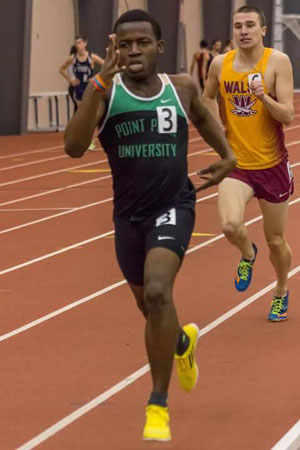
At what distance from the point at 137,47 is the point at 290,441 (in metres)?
1.94

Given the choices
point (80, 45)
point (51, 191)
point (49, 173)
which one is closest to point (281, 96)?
point (51, 191)

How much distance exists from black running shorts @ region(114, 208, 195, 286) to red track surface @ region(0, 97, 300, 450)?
2.53ft

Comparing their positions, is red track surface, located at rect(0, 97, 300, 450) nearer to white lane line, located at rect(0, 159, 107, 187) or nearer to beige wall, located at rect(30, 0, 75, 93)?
white lane line, located at rect(0, 159, 107, 187)

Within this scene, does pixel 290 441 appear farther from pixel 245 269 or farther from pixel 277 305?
pixel 245 269

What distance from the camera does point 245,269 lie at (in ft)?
29.6

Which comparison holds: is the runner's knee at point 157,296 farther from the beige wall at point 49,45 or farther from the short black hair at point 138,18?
the beige wall at point 49,45

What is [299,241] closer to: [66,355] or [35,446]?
[66,355]

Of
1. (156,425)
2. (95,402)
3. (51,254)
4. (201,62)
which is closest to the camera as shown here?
(156,425)

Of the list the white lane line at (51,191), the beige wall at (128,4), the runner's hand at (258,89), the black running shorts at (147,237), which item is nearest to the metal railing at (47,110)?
the beige wall at (128,4)

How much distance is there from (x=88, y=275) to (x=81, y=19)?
891 inches

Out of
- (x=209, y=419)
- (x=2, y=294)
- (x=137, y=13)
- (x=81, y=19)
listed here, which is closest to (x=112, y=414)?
(x=209, y=419)

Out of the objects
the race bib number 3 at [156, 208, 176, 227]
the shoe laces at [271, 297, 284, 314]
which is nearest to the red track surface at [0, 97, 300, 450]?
the shoe laces at [271, 297, 284, 314]

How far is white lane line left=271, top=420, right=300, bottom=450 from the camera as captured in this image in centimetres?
568

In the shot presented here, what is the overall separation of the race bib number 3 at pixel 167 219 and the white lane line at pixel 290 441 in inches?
44.0
